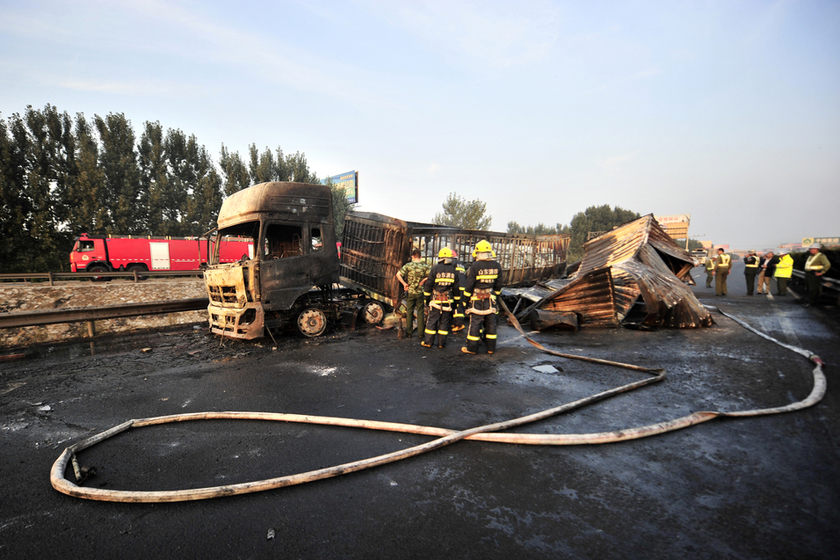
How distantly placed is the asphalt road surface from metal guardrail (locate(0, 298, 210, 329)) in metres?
1.98

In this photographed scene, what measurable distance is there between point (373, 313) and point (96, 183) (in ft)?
93.9

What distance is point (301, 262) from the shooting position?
7.48m

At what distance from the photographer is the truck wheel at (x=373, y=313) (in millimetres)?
9203

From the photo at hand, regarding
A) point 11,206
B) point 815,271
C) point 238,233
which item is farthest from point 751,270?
point 11,206

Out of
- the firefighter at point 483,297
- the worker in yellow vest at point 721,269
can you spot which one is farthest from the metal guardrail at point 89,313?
the worker in yellow vest at point 721,269

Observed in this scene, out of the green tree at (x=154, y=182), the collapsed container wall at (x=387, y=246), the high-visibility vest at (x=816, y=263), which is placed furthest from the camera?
the green tree at (x=154, y=182)

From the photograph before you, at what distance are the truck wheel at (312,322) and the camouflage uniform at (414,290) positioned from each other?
6.35 feet

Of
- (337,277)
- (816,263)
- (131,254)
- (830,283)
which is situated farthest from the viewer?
(131,254)

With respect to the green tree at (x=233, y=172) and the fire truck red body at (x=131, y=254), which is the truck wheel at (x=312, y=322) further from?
the green tree at (x=233, y=172)

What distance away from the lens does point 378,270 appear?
29.1ft

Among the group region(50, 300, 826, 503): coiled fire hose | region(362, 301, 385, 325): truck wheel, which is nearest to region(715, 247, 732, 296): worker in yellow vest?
region(50, 300, 826, 503): coiled fire hose

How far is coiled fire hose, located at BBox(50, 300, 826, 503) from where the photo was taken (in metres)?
2.46

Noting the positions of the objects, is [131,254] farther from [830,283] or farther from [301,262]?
[830,283]

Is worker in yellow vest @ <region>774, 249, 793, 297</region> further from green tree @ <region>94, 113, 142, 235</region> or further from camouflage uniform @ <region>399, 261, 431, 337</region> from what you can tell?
green tree @ <region>94, 113, 142, 235</region>
